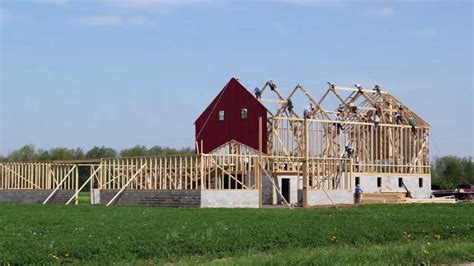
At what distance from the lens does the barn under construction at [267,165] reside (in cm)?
3988

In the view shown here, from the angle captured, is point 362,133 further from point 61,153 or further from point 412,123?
point 61,153

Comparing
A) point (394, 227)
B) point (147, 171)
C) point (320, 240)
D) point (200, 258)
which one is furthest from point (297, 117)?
point (200, 258)

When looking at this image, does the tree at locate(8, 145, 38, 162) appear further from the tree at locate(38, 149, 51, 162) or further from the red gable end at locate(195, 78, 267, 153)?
the red gable end at locate(195, 78, 267, 153)

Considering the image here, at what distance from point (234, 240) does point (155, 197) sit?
76.2 ft

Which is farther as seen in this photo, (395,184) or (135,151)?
(135,151)

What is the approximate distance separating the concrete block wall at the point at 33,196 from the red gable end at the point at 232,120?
11.9 m

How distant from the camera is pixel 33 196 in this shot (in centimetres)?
4612

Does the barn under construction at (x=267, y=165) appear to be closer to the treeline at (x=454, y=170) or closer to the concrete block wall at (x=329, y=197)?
the concrete block wall at (x=329, y=197)

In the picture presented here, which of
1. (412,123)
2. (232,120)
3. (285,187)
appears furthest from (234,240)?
(412,123)

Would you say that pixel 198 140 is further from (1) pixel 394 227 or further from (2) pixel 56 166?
(1) pixel 394 227

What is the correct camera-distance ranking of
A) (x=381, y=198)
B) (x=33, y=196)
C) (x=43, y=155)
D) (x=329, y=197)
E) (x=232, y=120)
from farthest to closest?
(x=43, y=155)
(x=232, y=120)
(x=33, y=196)
(x=381, y=198)
(x=329, y=197)

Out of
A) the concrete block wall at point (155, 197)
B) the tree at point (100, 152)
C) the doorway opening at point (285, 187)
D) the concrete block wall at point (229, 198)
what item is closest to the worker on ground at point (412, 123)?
the doorway opening at point (285, 187)

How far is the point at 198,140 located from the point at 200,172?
16.7m

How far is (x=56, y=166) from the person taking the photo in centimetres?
4753
